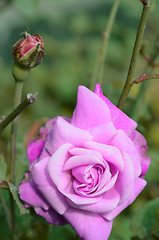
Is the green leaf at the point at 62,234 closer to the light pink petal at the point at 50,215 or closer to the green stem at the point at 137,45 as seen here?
the light pink petal at the point at 50,215

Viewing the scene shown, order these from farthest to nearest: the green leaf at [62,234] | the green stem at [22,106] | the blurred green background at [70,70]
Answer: the blurred green background at [70,70] < the green leaf at [62,234] < the green stem at [22,106]

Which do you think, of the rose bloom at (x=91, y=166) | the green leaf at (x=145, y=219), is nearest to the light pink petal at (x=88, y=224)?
the rose bloom at (x=91, y=166)

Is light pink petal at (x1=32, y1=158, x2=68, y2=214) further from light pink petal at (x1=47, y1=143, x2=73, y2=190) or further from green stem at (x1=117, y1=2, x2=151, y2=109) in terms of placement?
green stem at (x1=117, y1=2, x2=151, y2=109)

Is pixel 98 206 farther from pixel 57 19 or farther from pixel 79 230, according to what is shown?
pixel 57 19

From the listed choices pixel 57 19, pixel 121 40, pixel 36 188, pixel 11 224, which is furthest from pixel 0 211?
pixel 57 19

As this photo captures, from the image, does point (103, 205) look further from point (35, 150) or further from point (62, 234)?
point (62, 234)
